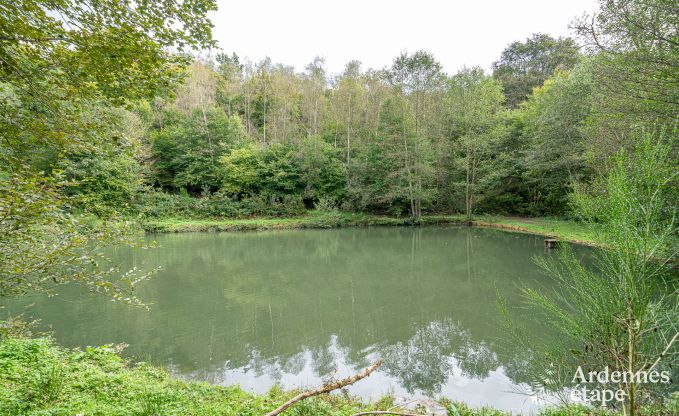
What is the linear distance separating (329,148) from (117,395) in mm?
22385

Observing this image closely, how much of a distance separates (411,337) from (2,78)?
6.10 metres

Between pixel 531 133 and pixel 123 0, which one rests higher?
pixel 531 133

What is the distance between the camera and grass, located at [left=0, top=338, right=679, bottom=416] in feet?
9.42

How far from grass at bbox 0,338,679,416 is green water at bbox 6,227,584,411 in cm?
84

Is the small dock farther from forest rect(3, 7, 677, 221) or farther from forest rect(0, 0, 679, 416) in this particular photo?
forest rect(3, 7, 677, 221)

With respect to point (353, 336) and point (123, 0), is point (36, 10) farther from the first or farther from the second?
point (353, 336)

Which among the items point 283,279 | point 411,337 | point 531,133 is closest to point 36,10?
point 411,337

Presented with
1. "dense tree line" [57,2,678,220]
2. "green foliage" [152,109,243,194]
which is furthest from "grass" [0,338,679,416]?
"green foliage" [152,109,243,194]

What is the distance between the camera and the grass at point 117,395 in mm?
2871

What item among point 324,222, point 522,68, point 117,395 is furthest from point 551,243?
point 522,68

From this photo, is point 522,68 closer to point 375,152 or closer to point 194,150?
point 375,152

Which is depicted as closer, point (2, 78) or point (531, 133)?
point (2, 78)

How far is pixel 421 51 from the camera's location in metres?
21.1

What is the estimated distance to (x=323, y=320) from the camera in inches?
277
